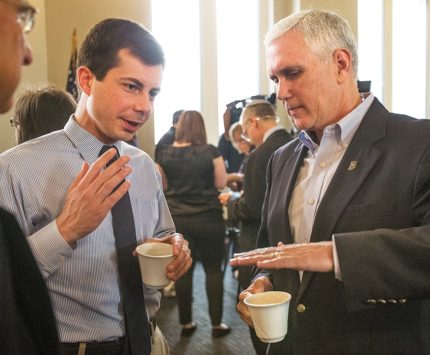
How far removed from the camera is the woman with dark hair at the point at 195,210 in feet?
12.0

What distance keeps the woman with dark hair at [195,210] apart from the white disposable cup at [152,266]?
231cm

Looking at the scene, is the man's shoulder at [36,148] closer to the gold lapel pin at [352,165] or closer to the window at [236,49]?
the gold lapel pin at [352,165]

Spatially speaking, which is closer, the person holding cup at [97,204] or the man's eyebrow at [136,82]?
the person holding cup at [97,204]

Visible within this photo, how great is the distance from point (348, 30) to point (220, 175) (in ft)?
7.84

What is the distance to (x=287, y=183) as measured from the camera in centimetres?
149

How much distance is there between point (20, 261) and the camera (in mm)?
744

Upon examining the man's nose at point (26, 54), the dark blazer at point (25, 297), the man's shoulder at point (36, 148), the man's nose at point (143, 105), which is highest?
the man's nose at point (26, 54)

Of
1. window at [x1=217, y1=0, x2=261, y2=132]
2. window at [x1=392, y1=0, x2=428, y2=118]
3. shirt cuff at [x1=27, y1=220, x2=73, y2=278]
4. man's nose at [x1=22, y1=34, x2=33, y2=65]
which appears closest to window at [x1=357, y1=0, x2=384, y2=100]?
window at [x1=392, y1=0, x2=428, y2=118]

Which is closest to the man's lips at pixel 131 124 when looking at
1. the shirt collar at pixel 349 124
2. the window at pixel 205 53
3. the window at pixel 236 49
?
the shirt collar at pixel 349 124

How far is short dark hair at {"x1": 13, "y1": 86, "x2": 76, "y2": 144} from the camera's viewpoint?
1647mm

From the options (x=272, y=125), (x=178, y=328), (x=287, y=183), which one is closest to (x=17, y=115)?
(x=287, y=183)

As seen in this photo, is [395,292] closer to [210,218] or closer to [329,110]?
[329,110]

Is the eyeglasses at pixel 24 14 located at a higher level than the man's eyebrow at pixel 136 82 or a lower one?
higher

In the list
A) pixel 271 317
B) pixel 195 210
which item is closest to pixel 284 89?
pixel 271 317
